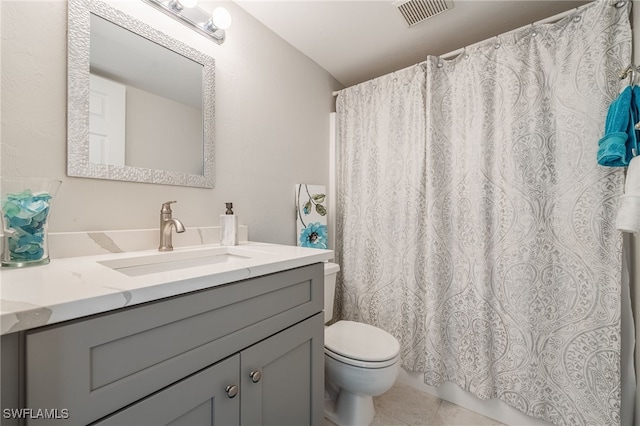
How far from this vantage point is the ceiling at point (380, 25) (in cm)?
148

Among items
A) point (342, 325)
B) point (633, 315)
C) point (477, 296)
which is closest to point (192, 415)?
point (342, 325)

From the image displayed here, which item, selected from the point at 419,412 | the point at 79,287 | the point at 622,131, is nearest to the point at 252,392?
the point at 79,287

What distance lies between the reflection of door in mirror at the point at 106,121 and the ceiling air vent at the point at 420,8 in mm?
1421

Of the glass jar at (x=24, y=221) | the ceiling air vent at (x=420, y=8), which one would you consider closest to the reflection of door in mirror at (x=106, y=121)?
the glass jar at (x=24, y=221)

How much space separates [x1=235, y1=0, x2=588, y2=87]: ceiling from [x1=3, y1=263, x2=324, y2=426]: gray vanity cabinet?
142 centimetres

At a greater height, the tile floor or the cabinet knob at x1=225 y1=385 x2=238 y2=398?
the cabinet knob at x1=225 y1=385 x2=238 y2=398

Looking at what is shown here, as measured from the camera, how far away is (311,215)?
1940mm

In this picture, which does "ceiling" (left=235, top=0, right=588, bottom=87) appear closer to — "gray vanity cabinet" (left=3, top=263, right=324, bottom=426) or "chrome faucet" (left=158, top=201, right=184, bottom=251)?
"chrome faucet" (left=158, top=201, right=184, bottom=251)

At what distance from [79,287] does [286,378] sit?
67cm

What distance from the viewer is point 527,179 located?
1.41 m

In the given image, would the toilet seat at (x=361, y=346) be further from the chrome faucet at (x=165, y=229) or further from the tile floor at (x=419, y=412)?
the chrome faucet at (x=165, y=229)

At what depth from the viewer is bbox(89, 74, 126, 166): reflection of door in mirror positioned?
3.21ft

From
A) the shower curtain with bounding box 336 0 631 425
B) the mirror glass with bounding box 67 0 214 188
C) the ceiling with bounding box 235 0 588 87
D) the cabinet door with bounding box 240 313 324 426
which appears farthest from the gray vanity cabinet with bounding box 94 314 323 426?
the ceiling with bounding box 235 0 588 87

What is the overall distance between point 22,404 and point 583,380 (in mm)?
1935
